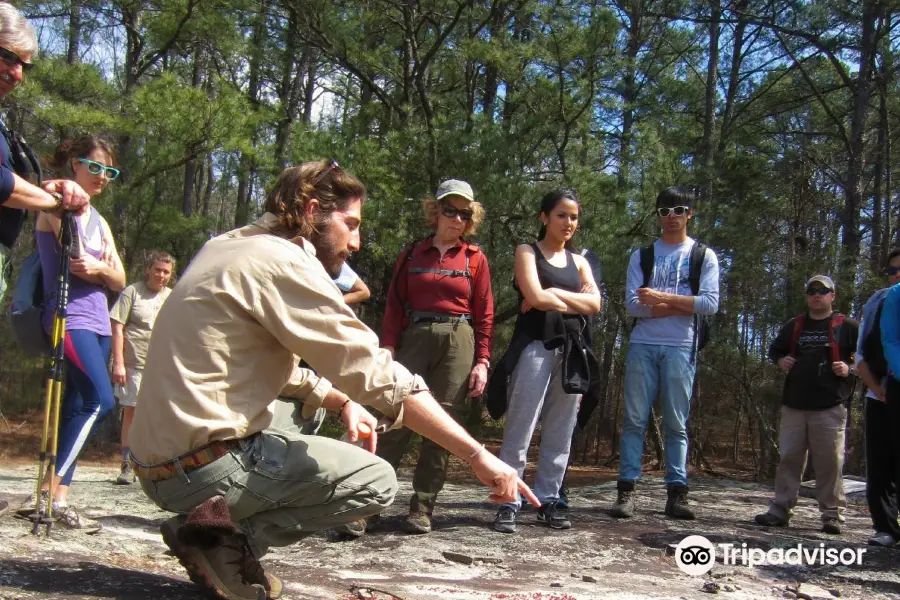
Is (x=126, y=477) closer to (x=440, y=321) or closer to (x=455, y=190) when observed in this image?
(x=440, y=321)

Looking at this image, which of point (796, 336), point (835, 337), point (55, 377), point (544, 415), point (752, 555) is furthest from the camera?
point (796, 336)

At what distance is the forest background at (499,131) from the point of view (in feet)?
24.8

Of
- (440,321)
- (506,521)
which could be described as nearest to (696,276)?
(440,321)

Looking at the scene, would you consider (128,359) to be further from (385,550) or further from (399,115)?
(399,115)

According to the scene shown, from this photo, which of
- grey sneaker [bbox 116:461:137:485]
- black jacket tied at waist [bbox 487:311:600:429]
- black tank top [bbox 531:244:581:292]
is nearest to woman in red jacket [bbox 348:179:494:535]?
black jacket tied at waist [bbox 487:311:600:429]

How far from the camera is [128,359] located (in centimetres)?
603

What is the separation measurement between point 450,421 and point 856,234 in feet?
30.5

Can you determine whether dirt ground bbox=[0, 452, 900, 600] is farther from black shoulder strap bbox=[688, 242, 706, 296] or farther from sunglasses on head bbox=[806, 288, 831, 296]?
sunglasses on head bbox=[806, 288, 831, 296]

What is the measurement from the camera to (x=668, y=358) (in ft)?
15.6

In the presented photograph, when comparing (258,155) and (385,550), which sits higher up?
(258,155)

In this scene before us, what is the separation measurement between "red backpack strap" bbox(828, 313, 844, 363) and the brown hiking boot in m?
4.21

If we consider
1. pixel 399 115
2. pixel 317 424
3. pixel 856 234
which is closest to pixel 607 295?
pixel 399 115

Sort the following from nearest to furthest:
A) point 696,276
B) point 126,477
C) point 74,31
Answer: point 696,276, point 126,477, point 74,31

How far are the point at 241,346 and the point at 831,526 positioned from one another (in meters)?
4.12
